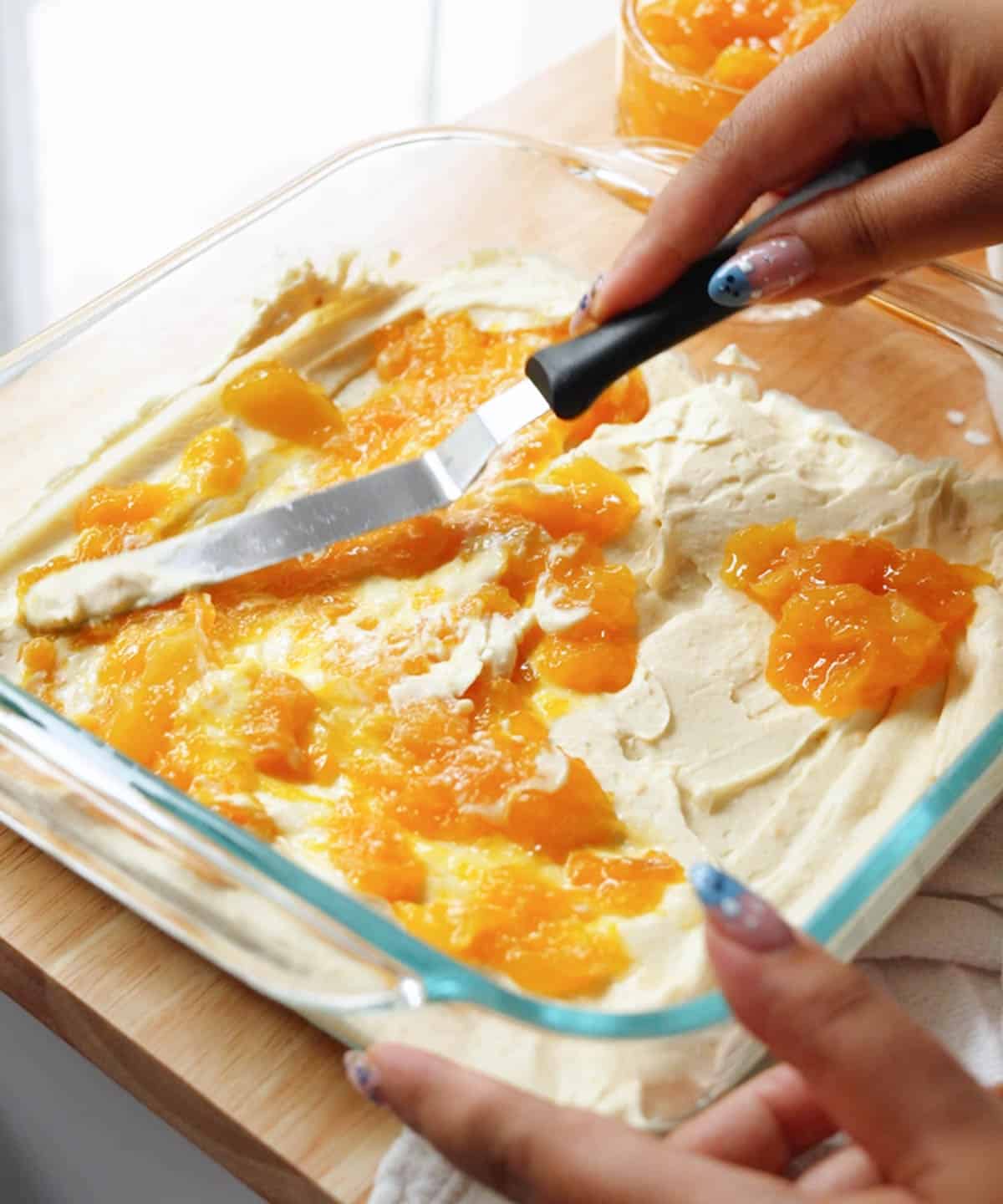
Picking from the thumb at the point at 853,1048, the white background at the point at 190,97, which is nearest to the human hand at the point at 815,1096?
the thumb at the point at 853,1048

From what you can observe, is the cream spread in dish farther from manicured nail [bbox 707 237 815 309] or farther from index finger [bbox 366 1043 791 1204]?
manicured nail [bbox 707 237 815 309]

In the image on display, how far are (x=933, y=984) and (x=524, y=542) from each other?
698 mm

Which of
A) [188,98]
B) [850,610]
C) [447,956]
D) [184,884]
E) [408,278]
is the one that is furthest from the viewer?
[188,98]

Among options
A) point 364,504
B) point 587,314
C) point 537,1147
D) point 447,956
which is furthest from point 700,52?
point 537,1147

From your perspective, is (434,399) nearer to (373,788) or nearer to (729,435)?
(729,435)

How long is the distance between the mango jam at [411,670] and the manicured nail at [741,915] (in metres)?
0.31

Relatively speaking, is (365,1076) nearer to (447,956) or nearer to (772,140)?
(447,956)

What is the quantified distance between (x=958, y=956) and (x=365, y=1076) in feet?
2.07

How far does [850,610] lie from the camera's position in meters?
1.66

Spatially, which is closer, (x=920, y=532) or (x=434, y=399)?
(x=920, y=532)

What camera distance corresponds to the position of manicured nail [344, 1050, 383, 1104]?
3.94 feet

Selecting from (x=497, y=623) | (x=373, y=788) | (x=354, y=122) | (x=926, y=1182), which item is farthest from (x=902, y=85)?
(x=354, y=122)

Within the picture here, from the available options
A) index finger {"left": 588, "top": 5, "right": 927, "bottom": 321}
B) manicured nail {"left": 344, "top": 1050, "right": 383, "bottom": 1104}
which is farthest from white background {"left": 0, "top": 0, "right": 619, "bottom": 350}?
manicured nail {"left": 344, "top": 1050, "right": 383, "bottom": 1104}

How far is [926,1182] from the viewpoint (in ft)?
3.36
